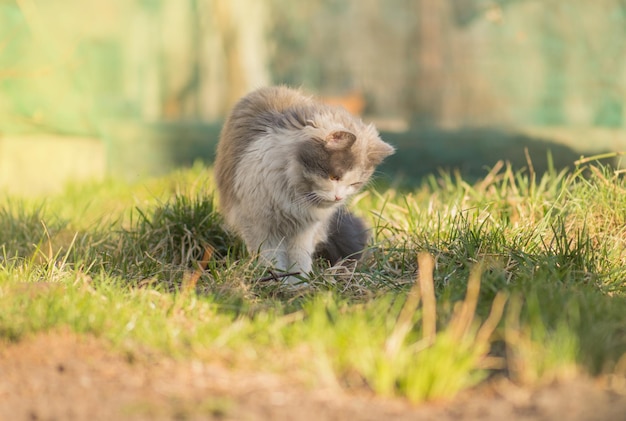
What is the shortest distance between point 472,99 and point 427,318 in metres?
4.45

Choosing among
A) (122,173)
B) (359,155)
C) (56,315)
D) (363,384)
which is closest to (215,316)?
(56,315)

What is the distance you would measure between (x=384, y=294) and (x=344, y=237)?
1.08 meters

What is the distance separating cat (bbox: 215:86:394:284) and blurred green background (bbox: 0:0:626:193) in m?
2.34

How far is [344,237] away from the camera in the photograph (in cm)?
449

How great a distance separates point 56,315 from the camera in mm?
2863

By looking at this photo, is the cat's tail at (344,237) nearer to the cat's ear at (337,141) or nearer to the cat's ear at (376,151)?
the cat's ear at (376,151)

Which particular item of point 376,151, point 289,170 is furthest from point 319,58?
point 289,170

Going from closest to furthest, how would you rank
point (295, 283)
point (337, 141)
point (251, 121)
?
point (295, 283)
point (337, 141)
point (251, 121)

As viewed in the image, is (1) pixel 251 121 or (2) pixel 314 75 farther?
(2) pixel 314 75

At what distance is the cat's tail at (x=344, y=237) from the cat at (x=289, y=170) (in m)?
0.15

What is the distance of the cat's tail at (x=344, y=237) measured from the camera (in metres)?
4.46

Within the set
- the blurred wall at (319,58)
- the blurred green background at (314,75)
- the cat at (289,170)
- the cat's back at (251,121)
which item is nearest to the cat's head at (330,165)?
the cat at (289,170)

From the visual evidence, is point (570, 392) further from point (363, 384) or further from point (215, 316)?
point (215, 316)

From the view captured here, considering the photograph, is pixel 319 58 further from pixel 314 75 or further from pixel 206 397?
pixel 206 397
